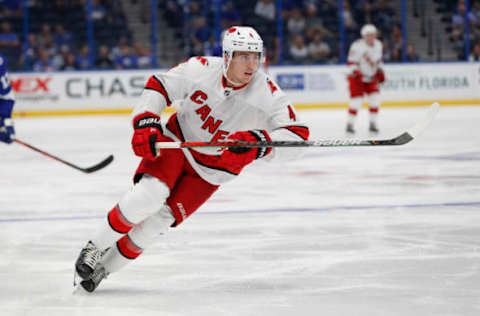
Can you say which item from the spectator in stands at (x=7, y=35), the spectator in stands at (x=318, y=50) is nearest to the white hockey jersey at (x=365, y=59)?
the spectator in stands at (x=318, y=50)

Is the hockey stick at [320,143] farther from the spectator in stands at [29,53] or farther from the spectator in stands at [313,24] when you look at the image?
the spectator in stands at [313,24]

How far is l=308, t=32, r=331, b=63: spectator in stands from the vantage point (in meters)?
12.8

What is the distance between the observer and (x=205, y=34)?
12.8 meters

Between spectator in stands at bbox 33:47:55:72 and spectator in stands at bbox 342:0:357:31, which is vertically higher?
spectator in stands at bbox 342:0:357:31

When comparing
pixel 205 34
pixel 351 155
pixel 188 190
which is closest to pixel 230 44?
pixel 188 190

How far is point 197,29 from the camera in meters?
12.8

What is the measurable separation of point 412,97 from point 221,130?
10.2m

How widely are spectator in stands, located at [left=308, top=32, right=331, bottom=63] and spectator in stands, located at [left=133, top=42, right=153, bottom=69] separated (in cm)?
260

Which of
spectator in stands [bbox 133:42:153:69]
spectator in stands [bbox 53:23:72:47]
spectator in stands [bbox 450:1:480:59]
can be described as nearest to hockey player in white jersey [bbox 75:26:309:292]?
spectator in stands [bbox 133:42:153:69]

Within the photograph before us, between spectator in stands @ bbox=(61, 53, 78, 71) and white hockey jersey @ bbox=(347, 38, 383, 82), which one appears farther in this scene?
spectator in stands @ bbox=(61, 53, 78, 71)

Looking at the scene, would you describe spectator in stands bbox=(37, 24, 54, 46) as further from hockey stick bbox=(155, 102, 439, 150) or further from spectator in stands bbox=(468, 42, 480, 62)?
hockey stick bbox=(155, 102, 439, 150)

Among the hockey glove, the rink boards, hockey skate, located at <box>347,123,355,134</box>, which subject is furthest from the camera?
the rink boards

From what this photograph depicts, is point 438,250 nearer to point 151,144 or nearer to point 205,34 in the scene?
point 151,144

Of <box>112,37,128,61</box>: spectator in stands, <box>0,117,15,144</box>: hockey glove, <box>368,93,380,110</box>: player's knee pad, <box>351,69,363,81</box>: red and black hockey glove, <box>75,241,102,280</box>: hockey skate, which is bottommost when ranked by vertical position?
<box>368,93,380,110</box>: player's knee pad
